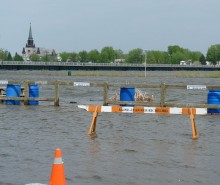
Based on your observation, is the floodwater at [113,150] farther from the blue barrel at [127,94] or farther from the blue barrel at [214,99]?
the blue barrel at [127,94]

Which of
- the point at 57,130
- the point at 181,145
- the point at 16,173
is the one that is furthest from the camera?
the point at 57,130

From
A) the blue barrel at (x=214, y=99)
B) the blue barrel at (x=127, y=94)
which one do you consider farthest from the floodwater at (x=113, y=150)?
the blue barrel at (x=127, y=94)

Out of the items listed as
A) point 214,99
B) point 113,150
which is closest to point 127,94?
point 214,99

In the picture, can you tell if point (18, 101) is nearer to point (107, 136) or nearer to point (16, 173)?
point (107, 136)

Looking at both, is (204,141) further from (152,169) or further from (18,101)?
(18,101)

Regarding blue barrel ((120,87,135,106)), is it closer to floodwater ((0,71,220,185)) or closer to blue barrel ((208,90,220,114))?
floodwater ((0,71,220,185))

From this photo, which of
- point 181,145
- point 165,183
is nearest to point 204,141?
point 181,145

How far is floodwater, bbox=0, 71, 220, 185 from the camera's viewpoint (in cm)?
1078

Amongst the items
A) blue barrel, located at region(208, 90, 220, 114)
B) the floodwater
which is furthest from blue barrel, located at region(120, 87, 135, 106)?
blue barrel, located at region(208, 90, 220, 114)

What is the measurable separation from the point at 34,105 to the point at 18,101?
84 centimetres

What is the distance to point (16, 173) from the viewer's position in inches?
430

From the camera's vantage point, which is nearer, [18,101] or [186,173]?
[186,173]

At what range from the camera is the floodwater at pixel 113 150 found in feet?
35.4

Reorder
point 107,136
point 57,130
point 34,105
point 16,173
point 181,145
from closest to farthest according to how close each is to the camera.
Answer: point 16,173
point 181,145
point 107,136
point 57,130
point 34,105
